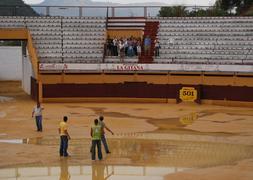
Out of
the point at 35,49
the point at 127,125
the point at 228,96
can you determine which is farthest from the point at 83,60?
the point at 127,125

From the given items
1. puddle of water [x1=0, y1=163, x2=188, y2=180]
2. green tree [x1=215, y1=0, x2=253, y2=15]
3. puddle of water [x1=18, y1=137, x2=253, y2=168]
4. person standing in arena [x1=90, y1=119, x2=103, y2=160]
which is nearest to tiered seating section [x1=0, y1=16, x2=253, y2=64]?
green tree [x1=215, y1=0, x2=253, y2=15]

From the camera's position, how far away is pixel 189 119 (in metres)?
26.6

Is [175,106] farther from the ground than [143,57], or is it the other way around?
[143,57]

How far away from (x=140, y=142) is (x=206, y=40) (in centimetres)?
1660

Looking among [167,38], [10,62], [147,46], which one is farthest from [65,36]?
[10,62]

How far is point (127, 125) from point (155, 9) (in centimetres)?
1752

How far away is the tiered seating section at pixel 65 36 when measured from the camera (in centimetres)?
3547

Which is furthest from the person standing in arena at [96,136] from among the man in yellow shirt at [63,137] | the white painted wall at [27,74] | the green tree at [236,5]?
the green tree at [236,5]

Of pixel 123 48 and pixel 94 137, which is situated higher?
pixel 123 48

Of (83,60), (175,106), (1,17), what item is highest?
(1,17)

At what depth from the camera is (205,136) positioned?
2192 cm

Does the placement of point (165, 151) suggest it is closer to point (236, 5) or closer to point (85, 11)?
point (85, 11)

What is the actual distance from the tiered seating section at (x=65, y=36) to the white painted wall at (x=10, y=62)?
40.7 ft

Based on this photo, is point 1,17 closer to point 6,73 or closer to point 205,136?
point 6,73
